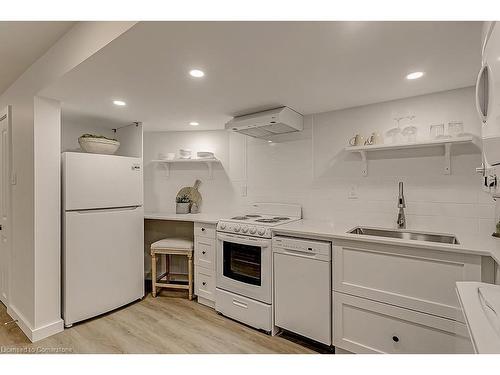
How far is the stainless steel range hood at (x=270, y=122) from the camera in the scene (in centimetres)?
240

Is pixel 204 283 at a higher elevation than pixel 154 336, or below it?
higher

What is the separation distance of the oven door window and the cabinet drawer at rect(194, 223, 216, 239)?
0.25 m

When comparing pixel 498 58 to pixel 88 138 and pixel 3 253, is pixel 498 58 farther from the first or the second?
pixel 3 253

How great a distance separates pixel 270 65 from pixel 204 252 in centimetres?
194

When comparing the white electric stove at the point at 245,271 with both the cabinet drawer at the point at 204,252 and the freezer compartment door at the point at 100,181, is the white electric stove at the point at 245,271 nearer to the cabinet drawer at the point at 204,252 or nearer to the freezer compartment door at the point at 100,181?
the cabinet drawer at the point at 204,252

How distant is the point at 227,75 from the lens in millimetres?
1753

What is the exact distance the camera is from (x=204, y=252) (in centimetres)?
277

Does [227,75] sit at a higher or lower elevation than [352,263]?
higher

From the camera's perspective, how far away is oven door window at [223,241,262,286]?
7.64 ft

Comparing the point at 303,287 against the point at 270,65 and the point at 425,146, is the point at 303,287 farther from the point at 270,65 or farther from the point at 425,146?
the point at 270,65

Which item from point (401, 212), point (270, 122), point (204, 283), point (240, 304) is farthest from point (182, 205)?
point (401, 212)
